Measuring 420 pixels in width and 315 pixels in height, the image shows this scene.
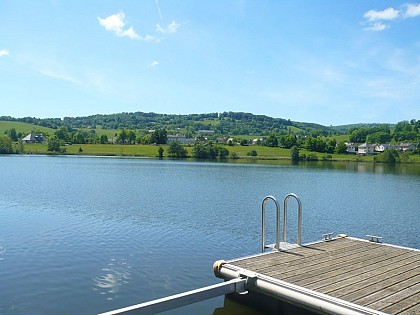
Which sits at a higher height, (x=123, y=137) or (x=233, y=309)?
(x=123, y=137)

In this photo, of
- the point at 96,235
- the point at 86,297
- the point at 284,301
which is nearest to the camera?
the point at 284,301

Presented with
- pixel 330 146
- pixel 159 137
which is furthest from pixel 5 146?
pixel 330 146

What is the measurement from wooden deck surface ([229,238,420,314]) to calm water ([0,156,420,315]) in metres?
1.55

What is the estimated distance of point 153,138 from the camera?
150750 millimetres

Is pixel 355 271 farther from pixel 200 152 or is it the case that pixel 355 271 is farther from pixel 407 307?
pixel 200 152

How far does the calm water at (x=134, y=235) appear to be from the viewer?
11305 millimetres

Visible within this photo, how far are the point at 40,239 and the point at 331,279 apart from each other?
41.4 feet

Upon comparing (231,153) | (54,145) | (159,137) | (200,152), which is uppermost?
(159,137)

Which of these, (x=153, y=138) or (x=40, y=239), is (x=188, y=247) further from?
(x=153, y=138)

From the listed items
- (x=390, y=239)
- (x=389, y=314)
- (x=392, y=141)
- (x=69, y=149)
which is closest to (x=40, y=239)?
(x=389, y=314)

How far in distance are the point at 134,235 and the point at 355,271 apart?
11082 mm

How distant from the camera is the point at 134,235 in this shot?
60.2ft

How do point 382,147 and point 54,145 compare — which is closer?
point 54,145

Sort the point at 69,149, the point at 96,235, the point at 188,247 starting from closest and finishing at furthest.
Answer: the point at 188,247
the point at 96,235
the point at 69,149
